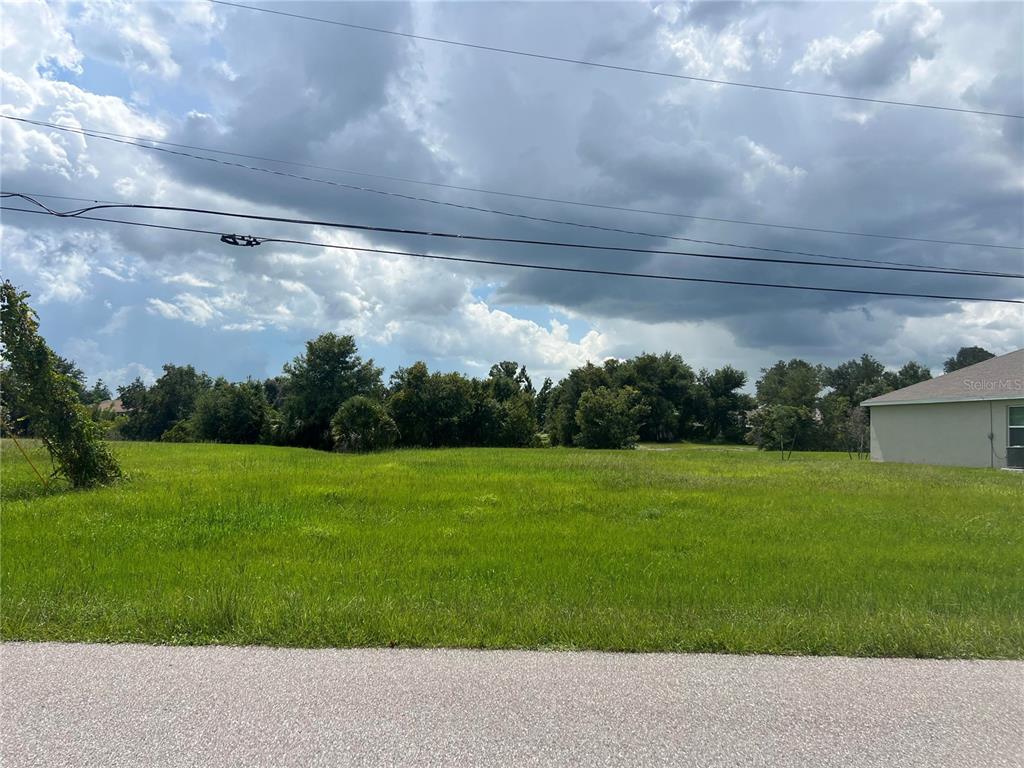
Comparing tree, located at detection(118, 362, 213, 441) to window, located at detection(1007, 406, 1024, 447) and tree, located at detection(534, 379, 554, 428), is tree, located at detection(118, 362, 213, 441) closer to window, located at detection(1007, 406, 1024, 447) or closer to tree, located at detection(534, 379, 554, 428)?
tree, located at detection(534, 379, 554, 428)

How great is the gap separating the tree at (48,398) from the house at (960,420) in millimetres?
30149

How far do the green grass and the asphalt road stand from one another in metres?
→ 0.38

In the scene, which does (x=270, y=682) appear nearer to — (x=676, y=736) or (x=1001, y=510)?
(x=676, y=736)

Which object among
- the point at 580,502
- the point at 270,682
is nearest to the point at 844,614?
the point at 270,682

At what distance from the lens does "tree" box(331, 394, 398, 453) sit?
41.1 meters

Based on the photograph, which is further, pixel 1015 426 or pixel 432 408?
pixel 432 408

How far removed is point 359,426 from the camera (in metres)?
41.1

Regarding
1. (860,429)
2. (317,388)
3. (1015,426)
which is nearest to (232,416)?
(317,388)

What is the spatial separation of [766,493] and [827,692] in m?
11.6

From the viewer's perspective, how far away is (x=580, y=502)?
13.1 metres

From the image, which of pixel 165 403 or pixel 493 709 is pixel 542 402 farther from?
pixel 493 709

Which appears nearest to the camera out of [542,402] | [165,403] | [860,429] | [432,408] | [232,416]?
[860,429]

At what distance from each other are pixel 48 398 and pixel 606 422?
42740 millimetres

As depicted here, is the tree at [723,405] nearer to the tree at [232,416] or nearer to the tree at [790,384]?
the tree at [790,384]
